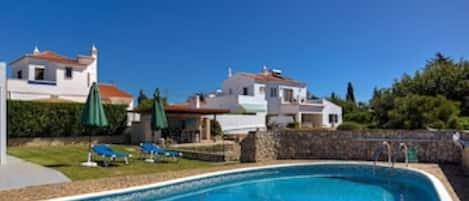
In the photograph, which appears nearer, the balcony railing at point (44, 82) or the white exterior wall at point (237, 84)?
the balcony railing at point (44, 82)

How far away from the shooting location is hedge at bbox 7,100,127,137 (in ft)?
92.3

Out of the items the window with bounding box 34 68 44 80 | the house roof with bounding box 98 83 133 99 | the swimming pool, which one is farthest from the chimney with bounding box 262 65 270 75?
the swimming pool

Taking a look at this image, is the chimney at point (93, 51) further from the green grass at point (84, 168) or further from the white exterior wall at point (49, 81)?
the green grass at point (84, 168)

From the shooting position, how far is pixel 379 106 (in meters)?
39.6

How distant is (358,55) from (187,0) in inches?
689

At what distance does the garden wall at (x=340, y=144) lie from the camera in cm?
2262

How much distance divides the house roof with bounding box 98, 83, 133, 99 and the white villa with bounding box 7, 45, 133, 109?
2.32m

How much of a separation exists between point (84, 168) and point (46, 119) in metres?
14.0

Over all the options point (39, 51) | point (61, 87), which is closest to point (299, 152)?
point (61, 87)

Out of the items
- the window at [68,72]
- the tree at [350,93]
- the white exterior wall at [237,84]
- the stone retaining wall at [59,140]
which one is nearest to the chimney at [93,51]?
the window at [68,72]

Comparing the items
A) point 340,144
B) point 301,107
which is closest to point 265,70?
point 301,107

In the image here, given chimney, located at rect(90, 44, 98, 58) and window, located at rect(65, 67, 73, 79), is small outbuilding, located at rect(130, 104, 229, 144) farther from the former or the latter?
chimney, located at rect(90, 44, 98, 58)

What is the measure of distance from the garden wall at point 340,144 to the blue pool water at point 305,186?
9.20 ft

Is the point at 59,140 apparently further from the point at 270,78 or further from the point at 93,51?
the point at 270,78
